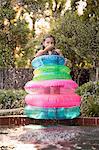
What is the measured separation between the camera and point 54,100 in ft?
24.8

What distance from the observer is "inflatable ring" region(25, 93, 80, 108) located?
Result: 24.9 feet

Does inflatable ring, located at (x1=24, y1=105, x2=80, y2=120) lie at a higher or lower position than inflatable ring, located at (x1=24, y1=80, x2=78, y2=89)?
lower

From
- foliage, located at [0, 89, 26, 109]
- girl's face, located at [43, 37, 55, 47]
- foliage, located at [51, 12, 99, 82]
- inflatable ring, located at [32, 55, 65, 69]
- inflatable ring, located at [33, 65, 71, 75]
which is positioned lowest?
foliage, located at [0, 89, 26, 109]

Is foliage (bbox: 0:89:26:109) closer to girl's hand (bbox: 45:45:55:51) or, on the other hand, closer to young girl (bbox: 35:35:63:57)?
young girl (bbox: 35:35:63:57)

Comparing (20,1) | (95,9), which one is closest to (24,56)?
(20,1)

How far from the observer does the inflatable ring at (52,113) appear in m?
7.70

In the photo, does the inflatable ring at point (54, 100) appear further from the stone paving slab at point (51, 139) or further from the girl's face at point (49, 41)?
the girl's face at point (49, 41)

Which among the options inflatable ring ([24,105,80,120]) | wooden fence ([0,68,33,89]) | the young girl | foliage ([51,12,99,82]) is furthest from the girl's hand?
wooden fence ([0,68,33,89])

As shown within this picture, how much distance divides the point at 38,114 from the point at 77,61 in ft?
39.6

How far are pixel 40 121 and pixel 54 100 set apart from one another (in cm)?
55

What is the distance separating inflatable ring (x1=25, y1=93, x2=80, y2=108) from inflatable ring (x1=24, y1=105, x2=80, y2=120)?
0.09m

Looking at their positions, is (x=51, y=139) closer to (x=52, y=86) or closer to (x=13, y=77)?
(x=52, y=86)

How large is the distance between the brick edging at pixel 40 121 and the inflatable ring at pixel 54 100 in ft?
1.03

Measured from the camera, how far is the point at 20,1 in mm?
21547
